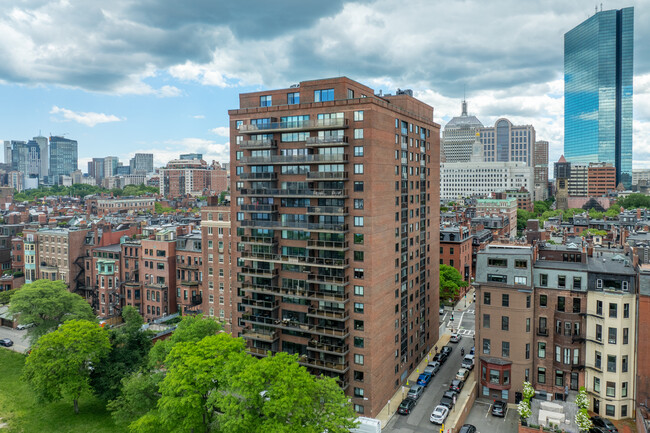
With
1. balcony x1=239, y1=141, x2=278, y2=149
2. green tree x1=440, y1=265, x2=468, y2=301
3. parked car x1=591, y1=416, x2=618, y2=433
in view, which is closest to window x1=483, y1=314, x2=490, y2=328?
parked car x1=591, y1=416, x2=618, y2=433

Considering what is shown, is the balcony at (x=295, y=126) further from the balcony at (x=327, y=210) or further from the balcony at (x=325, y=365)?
the balcony at (x=325, y=365)

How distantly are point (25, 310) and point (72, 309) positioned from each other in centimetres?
769

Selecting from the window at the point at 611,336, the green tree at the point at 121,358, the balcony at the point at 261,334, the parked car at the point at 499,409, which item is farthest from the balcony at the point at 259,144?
the window at the point at 611,336

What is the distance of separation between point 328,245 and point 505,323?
2734 cm

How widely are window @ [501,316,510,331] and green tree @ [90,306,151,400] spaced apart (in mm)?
51365

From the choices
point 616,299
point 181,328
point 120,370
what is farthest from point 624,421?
point 120,370

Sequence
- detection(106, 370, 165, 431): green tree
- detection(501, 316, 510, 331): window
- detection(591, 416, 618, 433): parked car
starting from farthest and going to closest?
1. detection(501, 316, 510, 331): window
2. detection(106, 370, 165, 431): green tree
3. detection(591, 416, 618, 433): parked car

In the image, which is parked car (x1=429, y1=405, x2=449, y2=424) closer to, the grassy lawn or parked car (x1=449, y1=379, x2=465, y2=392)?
parked car (x1=449, y1=379, x2=465, y2=392)

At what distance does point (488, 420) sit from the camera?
56188mm

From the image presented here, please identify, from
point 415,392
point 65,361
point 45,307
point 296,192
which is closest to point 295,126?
point 296,192

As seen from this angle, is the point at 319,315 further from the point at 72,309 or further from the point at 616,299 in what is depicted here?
the point at 72,309

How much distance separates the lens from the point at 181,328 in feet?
203

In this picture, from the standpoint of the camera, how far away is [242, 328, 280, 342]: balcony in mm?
61844

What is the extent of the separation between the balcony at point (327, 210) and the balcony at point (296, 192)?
5.33 ft
